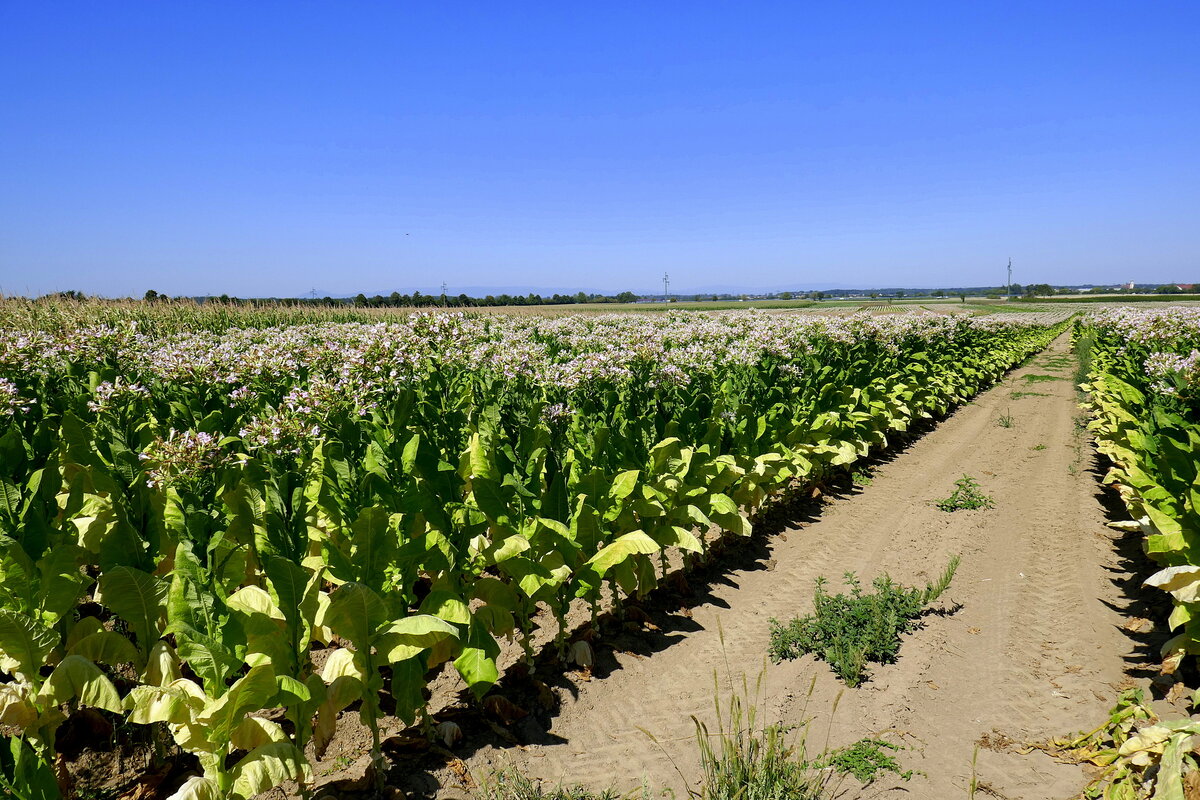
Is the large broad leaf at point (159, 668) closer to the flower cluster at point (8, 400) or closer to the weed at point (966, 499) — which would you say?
the flower cluster at point (8, 400)

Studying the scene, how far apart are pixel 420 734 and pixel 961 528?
5.98 metres

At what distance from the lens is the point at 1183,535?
4.05 m

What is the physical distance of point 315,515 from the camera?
177 inches

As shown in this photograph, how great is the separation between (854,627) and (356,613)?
3526mm

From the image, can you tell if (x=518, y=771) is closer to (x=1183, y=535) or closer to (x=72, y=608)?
(x=72, y=608)

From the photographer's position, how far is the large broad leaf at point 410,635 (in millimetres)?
2964

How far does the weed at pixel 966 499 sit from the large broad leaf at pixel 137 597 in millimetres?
7718

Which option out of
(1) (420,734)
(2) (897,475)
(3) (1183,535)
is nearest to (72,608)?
(1) (420,734)

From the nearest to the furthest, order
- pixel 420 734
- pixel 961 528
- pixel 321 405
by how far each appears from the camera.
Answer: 1. pixel 420 734
2. pixel 321 405
3. pixel 961 528

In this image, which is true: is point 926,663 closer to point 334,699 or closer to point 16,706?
point 334,699

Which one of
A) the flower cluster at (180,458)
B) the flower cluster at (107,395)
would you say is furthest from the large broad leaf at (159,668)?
the flower cluster at (107,395)

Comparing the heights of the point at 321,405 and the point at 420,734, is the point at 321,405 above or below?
above

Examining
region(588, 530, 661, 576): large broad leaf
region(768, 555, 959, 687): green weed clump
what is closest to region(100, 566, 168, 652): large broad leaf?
region(588, 530, 661, 576): large broad leaf

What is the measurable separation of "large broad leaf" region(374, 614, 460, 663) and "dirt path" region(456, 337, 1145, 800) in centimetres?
90
